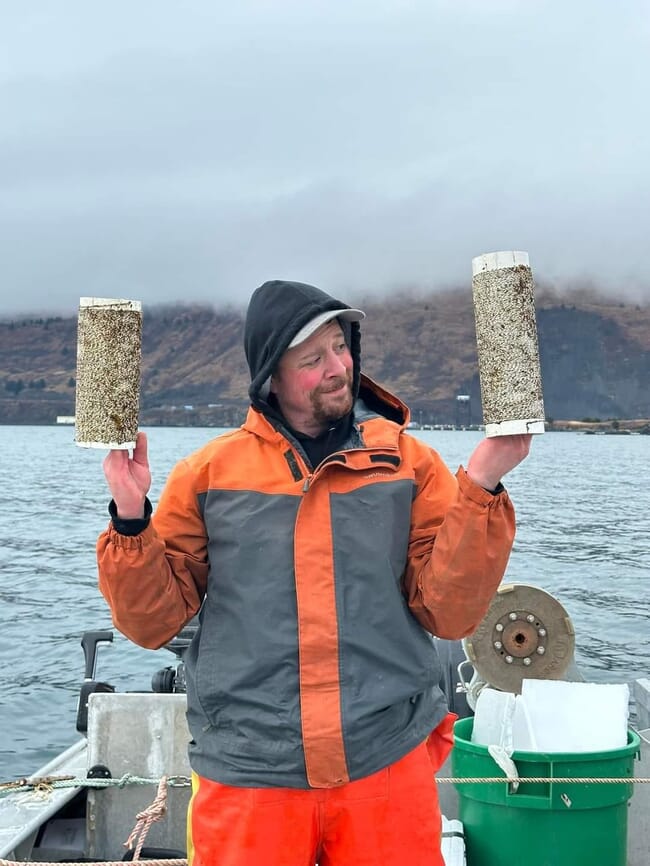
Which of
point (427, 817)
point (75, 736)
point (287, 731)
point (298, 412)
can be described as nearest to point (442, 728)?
point (427, 817)

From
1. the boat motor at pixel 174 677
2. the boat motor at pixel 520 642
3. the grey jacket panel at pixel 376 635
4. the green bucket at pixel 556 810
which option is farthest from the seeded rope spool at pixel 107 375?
the boat motor at pixel 174 677

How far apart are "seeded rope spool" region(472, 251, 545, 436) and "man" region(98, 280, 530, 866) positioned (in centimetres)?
13

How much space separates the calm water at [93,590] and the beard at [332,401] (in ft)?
29.2

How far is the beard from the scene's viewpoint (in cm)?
295

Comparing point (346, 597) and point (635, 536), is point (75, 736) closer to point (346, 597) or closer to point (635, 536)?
point (346, 597)

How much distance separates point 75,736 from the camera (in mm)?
12008

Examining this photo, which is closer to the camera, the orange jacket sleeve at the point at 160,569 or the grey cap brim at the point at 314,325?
the orange jacket sleeve at the point at 160,569

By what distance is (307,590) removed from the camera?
108 inches

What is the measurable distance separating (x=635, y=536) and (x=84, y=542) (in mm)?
16304

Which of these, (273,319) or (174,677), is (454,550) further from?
(174,677)

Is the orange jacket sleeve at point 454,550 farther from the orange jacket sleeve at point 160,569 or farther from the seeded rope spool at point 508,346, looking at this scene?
the orange jacket sleeve at point 160,569

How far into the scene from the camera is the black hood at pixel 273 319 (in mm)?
2918

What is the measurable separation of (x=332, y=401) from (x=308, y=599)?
60 centimetres

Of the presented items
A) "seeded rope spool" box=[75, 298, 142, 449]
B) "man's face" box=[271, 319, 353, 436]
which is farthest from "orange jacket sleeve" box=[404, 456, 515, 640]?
"seeded rope spool" box=[75, 298, 142, 449]
